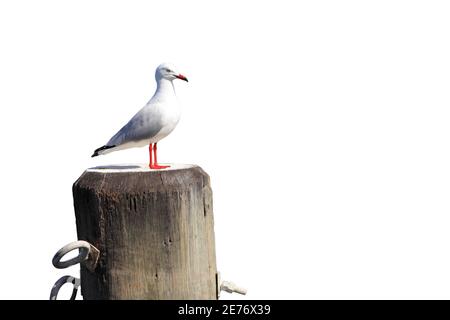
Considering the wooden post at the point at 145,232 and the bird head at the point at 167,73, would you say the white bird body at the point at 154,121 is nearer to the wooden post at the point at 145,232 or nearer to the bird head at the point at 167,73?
the bird head at the point at 167,73

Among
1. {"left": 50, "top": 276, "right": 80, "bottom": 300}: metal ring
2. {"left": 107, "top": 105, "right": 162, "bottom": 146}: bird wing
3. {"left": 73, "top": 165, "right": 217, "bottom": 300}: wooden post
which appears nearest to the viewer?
{"left": 73, "top": 165, "right": 217, "bottom": 300}: wooden post

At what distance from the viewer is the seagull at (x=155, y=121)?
3729 millimetres

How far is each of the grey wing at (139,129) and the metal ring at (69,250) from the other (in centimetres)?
66

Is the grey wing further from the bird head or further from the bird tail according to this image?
the bird head

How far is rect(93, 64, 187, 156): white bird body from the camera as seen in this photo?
373cm

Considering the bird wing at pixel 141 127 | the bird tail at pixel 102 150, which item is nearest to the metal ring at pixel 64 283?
the bird tail at pixel 102 150

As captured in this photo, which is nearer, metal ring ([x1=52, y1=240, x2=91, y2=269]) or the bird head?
metal ring ([x1=52, y1=240, x2=91, y2=269])

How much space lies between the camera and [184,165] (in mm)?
3846

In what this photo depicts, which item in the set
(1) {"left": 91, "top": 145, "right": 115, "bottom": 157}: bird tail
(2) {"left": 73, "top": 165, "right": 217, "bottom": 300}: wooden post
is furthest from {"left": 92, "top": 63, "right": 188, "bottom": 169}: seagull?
(2) {"left": 73, "top": 165, "right": 217, "bottom": 300}: wooden post
